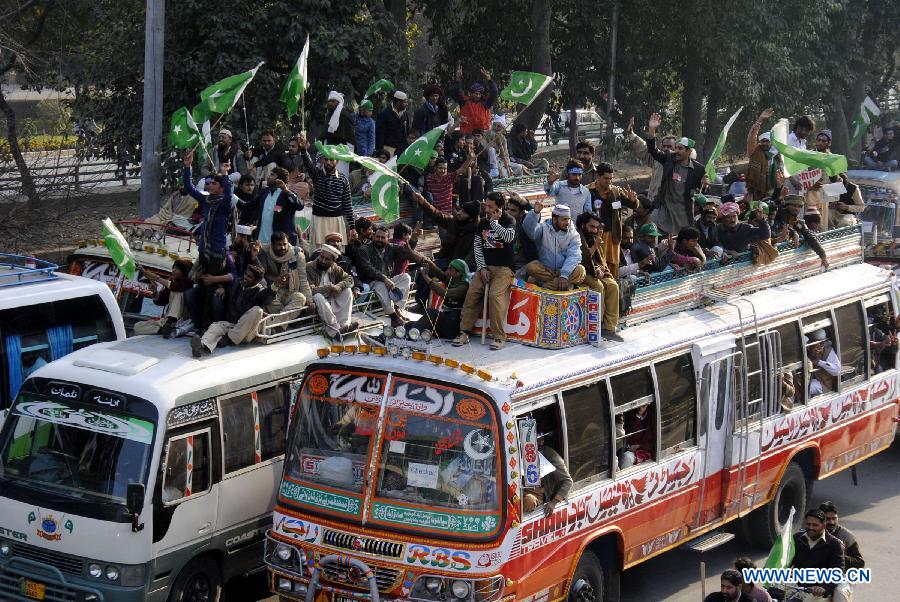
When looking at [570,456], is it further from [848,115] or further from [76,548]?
[848,115]

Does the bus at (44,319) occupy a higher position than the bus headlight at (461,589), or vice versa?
the bus at (44,319)

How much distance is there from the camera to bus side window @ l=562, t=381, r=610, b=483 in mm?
9633

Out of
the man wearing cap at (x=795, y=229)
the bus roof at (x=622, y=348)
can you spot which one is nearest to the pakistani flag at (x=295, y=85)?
the man wearing cap at (x=795, y=229)

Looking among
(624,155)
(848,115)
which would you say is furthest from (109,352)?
(848,115)

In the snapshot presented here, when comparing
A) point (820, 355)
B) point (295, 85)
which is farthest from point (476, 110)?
point (820, 355)

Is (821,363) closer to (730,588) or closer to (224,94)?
(730,588)

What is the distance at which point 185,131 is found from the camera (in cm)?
1462

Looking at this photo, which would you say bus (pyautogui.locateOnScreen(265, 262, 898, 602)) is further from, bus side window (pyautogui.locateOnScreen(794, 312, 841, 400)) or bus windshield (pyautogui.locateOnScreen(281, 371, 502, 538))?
bus side window (pyautogui.locateOnScreen(794, 312, 841, 400))

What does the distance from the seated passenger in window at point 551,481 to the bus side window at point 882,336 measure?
594cm

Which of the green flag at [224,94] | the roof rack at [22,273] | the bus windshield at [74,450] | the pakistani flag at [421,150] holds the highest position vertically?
the green flag at [224,94]

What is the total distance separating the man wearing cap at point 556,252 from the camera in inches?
408

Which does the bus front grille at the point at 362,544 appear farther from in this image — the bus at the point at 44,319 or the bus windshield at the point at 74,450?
the bus at the point at 44,319

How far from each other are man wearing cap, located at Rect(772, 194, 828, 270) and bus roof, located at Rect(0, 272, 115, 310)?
23.5 feet

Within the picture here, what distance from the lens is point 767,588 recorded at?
9508 mm
